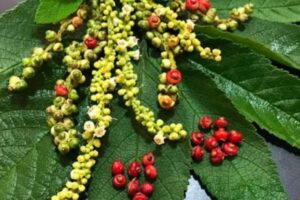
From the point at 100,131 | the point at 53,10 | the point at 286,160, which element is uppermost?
the point at 53,10

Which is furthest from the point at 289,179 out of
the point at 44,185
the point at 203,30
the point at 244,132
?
the point at 44,185

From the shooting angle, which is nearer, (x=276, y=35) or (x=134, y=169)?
(x=134, y=169)

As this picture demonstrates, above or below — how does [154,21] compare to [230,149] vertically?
above

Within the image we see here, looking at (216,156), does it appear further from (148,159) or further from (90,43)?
(90,43)

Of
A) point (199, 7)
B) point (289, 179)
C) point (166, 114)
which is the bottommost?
point (289, 179)

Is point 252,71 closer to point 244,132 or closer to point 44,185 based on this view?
point 244,132

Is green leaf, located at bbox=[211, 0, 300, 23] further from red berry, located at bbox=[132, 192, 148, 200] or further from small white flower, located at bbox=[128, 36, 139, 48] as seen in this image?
red berry, located at bbox=[132, 192, 148, 200]

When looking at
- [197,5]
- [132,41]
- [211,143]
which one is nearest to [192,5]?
[197,5]
